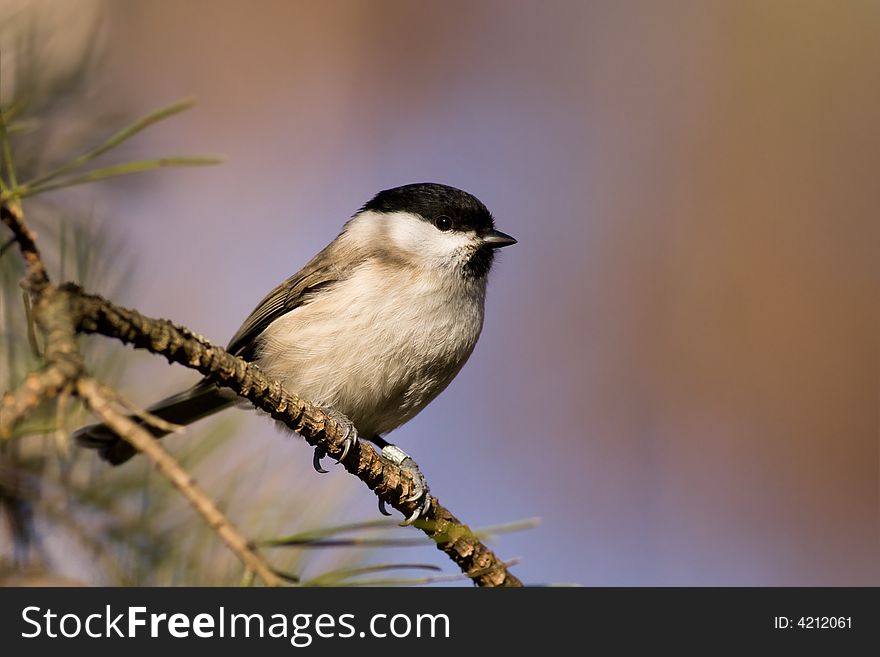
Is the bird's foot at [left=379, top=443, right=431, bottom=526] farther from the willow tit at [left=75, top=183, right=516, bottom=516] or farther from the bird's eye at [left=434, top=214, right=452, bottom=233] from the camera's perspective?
the bird's eye at [left=434, top=214, right=452, bottom=233]

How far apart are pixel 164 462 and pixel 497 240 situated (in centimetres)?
206

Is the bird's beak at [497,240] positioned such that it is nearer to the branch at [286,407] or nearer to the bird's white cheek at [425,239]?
the bird's white cheek at [425,239]

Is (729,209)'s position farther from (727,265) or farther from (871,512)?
(871,512)

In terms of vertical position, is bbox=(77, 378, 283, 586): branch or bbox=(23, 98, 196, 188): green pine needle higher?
bbox=(23, 98, 196, 188): green pine needle

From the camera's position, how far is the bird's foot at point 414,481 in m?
A: 1.86

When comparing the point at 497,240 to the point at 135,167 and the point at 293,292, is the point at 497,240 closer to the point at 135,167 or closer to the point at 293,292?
the point at 293,292

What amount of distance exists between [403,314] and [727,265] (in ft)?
6.60

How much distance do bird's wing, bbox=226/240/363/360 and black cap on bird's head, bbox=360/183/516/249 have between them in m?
0.28

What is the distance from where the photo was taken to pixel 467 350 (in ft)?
8.84

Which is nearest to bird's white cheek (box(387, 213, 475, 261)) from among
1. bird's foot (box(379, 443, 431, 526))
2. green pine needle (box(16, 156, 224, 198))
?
bird's foot (box(379, 443, 431, 526))

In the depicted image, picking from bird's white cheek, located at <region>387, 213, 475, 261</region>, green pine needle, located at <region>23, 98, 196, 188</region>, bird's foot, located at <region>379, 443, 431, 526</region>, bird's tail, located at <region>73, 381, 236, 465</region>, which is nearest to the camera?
green pine needle, located at <region>23, 98, 196, 188</region>

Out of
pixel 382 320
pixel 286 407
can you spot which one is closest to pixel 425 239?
pixel 382 320

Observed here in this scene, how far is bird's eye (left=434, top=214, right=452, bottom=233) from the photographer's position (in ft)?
9.61

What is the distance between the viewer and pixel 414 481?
2.08 m
